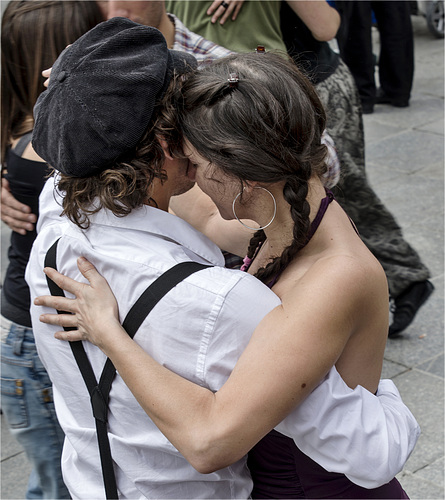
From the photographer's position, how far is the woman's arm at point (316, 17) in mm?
3480

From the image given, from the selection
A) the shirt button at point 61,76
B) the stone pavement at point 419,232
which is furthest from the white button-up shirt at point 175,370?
the stone pavement at point 419,232

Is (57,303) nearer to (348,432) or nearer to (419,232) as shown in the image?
(348,432)

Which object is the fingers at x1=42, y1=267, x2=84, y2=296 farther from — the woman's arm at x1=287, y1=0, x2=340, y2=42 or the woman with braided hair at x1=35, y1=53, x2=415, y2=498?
the woman's arm at x1=287, y1=0, x2=340, y2=42

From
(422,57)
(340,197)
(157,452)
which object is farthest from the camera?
(422,57)

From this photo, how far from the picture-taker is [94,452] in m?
1.67

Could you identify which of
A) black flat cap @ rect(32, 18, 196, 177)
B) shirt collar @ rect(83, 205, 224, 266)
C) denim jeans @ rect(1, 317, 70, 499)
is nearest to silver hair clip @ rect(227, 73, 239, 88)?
black flat cap @ rect(32, 18, 196, 177)

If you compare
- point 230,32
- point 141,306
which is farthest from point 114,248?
point 230,32

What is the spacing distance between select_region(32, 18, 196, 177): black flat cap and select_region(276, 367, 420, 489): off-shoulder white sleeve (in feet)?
2.30

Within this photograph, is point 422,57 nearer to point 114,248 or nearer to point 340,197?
point 340,197

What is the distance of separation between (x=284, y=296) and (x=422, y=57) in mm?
9212

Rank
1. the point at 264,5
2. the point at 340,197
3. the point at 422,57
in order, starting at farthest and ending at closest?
the point at 422,57
the point at 340,197
the point at 264,5

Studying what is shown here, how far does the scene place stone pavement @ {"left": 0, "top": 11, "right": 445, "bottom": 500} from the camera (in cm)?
338

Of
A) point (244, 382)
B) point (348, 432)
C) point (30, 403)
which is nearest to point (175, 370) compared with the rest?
point (244, 382)

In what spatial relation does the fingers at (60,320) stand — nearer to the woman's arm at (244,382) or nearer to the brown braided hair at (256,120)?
the woman's arm at (244,382)
